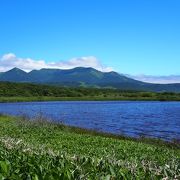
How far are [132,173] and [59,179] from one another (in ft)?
5.21

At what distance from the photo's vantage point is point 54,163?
7371mm

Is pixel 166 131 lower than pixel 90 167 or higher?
lower

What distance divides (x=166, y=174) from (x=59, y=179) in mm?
1751

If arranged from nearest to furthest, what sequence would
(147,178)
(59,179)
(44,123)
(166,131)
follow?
(59,179) < (147,178) < (44,123) < (166,131)

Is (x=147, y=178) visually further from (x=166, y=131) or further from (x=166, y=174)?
(x=166, y=131)

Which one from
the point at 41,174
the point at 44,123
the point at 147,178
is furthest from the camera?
the point at 44,123

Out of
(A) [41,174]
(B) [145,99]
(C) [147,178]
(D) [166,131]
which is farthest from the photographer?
(B) [145,99]

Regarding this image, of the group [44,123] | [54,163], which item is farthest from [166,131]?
[54,163]

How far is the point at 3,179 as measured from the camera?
17.6 feet

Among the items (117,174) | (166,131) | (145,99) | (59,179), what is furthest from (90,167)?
(145,99)

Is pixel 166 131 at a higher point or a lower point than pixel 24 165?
lower

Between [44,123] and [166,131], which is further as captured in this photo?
[166,131]

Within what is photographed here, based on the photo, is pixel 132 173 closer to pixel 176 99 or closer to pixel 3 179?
pixel 3 179

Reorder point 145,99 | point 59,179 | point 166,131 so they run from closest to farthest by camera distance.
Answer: point 59,179 < point 166,131 < point 145,99
